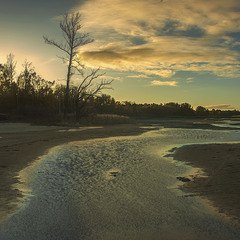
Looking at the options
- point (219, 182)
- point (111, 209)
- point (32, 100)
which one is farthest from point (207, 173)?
point (32, 100)

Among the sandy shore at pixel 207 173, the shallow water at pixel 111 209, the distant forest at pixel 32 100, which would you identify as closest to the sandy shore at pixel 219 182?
the sandy shore at pixel 207 173

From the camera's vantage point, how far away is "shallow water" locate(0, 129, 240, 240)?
13.8 ft

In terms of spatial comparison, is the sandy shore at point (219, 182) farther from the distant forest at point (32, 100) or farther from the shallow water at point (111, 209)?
the distant forest at point (32, 100)

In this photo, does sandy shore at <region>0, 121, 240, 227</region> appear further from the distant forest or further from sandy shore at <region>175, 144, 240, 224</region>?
the distant forest

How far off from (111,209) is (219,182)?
11.8ft

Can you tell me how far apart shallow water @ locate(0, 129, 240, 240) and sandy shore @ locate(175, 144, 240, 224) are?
1.26 ft

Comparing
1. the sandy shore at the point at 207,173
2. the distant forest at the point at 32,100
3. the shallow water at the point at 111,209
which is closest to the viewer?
the shallow water at the point at 111,209

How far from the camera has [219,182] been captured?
7.25 metres

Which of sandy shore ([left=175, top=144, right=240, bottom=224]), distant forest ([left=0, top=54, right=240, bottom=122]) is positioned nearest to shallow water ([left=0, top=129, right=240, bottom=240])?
sandy shore ([left=175, top=144, right=240, bottom=224])

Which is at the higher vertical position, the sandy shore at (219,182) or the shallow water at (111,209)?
the sandy shore at (219,182)

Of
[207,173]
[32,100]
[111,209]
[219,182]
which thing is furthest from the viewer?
[32,100]

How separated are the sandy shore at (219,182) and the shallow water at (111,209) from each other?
0.38 meters

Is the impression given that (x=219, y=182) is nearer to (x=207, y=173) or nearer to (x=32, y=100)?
(x=207, y=173)

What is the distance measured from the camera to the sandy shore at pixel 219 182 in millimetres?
5439
